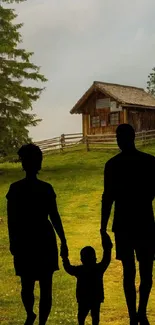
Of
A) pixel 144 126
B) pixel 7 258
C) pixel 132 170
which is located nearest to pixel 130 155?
pixel 132 170

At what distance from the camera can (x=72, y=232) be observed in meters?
17.5

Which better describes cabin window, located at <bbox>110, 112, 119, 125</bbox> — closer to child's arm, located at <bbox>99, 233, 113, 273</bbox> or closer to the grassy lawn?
the grassy lawn

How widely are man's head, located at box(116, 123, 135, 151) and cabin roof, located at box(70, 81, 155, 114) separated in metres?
38.0

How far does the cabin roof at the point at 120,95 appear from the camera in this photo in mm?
43531

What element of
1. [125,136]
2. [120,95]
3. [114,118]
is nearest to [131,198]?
[125,136]

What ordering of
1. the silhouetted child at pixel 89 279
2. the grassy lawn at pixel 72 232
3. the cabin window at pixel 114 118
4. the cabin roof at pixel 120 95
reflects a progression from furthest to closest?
the cabin window at pixel 114 118, the cabin roof at pixel 120 95, the grassy lawn at pixel 72 232, the silhouetted child at pixel 89 279

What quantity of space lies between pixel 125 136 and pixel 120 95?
132ft

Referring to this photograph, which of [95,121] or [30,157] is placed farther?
[95,121]

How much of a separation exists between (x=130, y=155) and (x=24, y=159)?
1.14m

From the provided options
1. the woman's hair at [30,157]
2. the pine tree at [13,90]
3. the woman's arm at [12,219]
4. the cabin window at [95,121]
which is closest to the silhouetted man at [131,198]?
the woman's hair at [30,157]

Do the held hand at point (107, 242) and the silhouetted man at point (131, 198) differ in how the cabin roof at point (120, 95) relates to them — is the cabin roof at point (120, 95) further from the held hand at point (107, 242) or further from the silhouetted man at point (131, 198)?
the held hand at point (107, 242)

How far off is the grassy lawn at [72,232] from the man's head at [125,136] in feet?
16.6

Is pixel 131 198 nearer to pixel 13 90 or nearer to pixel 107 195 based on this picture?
pixel 107 195

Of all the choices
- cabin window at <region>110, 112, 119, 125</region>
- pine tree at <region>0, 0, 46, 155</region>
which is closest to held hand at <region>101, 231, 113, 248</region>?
pine tree at <region>0, 0, 46, 155</region>
